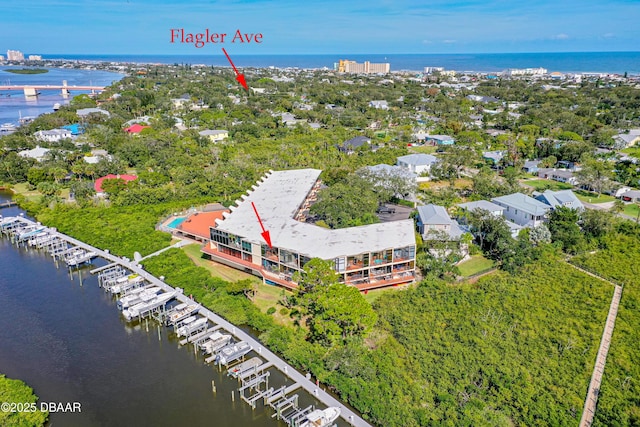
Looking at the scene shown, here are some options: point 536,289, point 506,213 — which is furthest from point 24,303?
point 506,213

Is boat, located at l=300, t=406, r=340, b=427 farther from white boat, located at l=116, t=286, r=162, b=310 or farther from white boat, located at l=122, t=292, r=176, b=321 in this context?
white boat, located at l=116, t=286, r=162, b=310

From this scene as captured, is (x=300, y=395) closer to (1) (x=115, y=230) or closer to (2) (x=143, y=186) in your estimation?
(1) (x=115, y=230)

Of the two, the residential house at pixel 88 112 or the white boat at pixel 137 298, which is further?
the residential house at pixel 88 112

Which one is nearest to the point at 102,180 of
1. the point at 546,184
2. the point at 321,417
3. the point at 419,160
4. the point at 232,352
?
the point at 232,352

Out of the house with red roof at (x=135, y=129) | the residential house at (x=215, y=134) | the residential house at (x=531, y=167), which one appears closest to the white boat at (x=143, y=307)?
the residential house at (x=215, y=134)

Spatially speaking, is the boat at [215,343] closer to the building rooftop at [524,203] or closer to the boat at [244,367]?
the boat at [244,367]

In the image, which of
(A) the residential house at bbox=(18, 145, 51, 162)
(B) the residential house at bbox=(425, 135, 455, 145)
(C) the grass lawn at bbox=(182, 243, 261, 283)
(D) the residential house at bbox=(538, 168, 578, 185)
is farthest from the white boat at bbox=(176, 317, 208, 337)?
(B) the residential house at bbox=(425, 135, 455, 145)
